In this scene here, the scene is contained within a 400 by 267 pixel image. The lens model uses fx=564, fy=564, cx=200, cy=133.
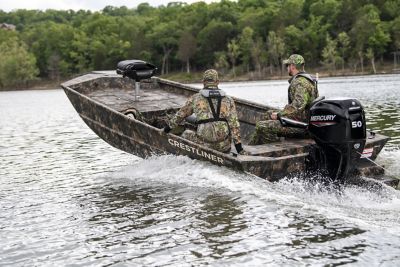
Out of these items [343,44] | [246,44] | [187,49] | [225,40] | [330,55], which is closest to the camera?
[330,55]

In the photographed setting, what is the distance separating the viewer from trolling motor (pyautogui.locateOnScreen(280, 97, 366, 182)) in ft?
25.1

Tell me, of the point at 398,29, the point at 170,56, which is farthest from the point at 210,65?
the point at 398,29

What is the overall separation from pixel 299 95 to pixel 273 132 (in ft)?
2.95

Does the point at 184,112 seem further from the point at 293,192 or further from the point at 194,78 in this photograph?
the point at 194,78

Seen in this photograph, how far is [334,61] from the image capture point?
96.8 metres

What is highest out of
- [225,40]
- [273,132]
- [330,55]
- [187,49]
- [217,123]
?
[225,40]

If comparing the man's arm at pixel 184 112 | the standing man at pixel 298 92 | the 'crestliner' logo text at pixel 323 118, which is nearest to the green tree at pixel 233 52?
the man's arm at pixel 184 112

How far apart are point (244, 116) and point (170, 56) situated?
120809 millimetres

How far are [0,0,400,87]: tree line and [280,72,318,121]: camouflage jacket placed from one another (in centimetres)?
8765

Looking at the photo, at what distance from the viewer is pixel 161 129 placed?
10242mm

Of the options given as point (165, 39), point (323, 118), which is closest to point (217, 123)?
point (323, 118)

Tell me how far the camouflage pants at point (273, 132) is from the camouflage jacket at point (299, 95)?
403 millimetres

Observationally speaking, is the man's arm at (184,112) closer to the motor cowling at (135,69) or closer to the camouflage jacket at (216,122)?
the camouflage jacket at (216,122)

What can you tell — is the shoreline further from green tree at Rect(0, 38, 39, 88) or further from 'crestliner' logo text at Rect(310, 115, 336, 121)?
'crestliner' logo text at Rect(310, 115, 336, 121)
